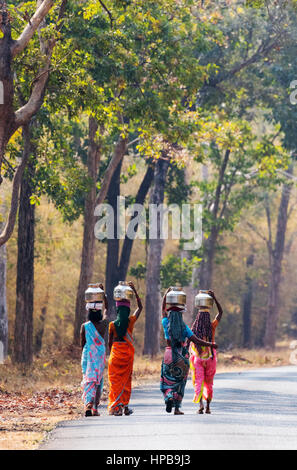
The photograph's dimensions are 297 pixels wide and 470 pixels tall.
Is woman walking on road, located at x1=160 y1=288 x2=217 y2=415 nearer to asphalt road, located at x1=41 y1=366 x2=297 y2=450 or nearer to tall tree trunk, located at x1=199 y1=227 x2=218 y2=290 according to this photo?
asphalt road, located at x1=41 y1=366 x2=297 y2=450

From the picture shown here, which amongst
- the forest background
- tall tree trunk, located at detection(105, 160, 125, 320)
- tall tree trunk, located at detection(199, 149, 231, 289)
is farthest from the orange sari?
tall tree trunk, located at detection(199, 149, 231, 289)

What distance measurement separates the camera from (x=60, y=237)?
4844cm

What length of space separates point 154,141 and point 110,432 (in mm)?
15953

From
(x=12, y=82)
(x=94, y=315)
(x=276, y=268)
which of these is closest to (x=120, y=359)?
(x=94, y=315)

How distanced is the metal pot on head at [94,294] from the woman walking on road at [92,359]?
168 mm

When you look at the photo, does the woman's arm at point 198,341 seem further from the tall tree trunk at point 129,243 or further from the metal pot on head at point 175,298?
the tall tree trunk at point 129,243

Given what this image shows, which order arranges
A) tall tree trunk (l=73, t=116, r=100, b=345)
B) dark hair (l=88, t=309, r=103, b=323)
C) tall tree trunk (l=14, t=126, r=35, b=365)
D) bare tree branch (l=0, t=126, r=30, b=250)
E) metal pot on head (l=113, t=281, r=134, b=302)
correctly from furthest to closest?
tall tree trunk (l=73, t=116, r=100, b=345)
tall tree trunk (l=14, t=126, r=35, b=365)
bare tree branch (l=0, t=126, r=30, b=250)
dark hair (l=88, t=309, r=103, b=323)
metal pot on head (l=113, t=281, r=134, b=302)

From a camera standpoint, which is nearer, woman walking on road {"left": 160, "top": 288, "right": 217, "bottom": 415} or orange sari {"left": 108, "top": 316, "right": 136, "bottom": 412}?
woman walking on road {"left": 160, "top": 288, "right": 217, "bottom": 415}

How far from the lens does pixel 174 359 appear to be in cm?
1452

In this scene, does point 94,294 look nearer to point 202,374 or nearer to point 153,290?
point 202,374

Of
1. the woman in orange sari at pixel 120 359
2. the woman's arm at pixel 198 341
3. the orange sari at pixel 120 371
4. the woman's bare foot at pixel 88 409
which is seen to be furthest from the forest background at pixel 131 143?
the woman's arm at pixel 198 341

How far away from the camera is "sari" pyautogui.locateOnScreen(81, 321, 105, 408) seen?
14695 millimetres
